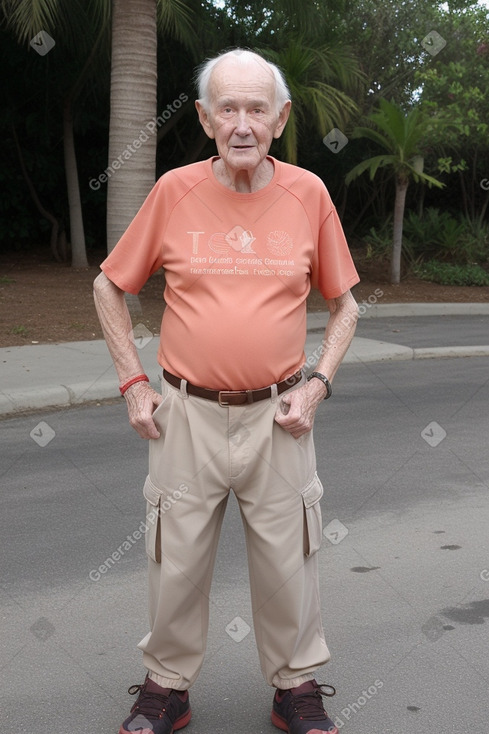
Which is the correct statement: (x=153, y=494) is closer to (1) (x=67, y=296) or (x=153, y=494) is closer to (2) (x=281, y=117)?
(2) (x=281, y=117)

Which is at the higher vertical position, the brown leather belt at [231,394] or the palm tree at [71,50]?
the brown leather belt at [231,394]

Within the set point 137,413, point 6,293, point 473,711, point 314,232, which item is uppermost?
point 314,232

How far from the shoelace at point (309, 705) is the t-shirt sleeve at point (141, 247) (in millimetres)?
1367

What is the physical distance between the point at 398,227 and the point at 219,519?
16.1 m

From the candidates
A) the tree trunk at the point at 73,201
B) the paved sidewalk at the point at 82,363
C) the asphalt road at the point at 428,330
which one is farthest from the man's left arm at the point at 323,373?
the tree trunk at the point at 73,201

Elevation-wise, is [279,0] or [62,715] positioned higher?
[279,0]

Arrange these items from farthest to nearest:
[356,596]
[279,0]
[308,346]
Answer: [279,0]
[308,346]
[356,596]

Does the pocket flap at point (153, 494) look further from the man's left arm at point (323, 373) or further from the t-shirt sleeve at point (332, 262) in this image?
the t-shirt sleeve at point (332, 262)

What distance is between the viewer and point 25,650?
366 centimetres

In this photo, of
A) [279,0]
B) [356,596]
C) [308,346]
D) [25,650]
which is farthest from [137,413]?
[279,0]

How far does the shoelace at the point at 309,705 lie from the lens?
9.81 ft

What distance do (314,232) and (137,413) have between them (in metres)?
0.76

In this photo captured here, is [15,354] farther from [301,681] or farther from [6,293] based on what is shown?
[301,681]

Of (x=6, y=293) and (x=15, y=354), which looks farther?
(x=6, y=293)
